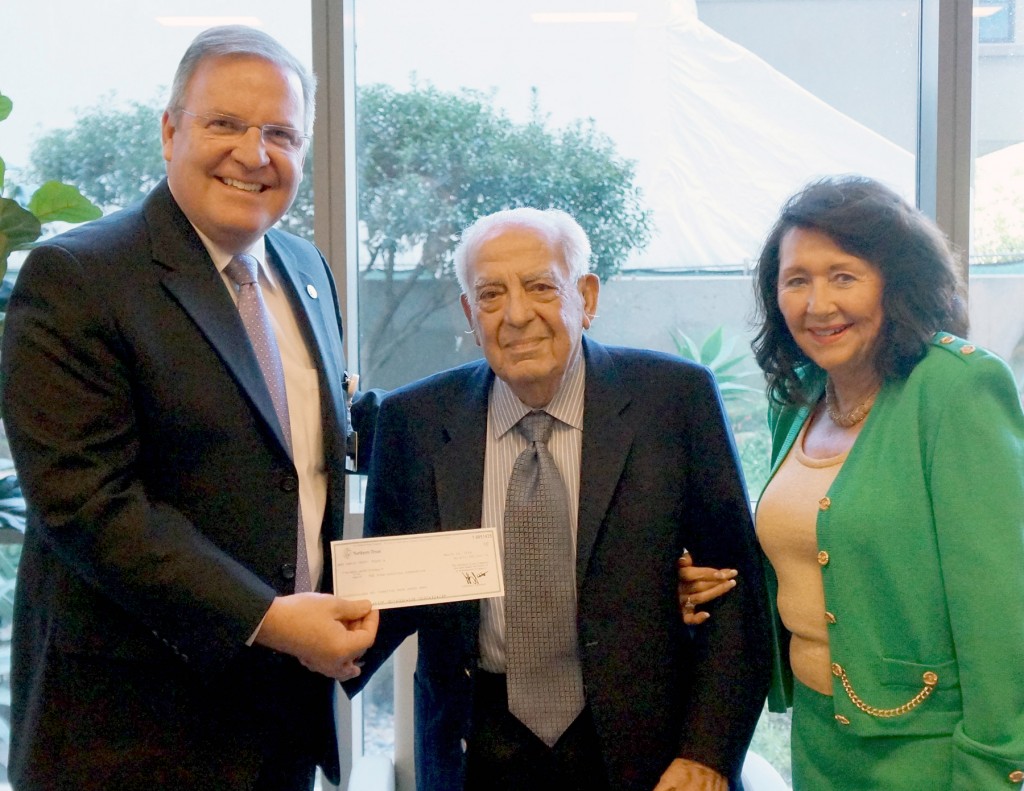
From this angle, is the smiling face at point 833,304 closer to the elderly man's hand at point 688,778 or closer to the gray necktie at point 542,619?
the gray necktie at point 542,619

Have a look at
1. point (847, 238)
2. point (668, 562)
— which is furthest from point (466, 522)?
point (847, 238)

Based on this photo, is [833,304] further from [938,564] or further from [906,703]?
[906,703]

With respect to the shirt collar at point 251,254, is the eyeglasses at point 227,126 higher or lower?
higher

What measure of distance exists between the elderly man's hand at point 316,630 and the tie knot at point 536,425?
49cm

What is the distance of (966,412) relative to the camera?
169 cm

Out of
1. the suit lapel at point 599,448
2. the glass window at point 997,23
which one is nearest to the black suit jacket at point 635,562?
the suit lapel at point 599,448

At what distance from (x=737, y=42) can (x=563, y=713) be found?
7.62 feet

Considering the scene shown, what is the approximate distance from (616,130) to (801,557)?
1762mm

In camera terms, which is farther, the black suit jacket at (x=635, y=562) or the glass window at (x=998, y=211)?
the glass window at (x=998, y=211)

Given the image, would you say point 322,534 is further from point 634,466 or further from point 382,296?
point 382,296

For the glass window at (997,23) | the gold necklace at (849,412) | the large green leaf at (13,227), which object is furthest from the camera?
the glass window at (997,23)

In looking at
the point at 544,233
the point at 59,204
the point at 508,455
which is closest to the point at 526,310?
the point at 544,233

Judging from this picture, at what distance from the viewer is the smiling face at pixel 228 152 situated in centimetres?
179

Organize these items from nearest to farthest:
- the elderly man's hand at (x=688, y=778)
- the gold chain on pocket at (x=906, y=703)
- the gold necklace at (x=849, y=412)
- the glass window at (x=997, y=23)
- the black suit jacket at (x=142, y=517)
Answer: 1. the black suit jacket at (x=142, y=517)
2. the gold chain on pocket at (x=906, y=703)
3. the elderly man's hand at (x=688, y=778)
4. the gold necklace at (x=849, y=412)
5. the glass window at (x=997, y=23)
